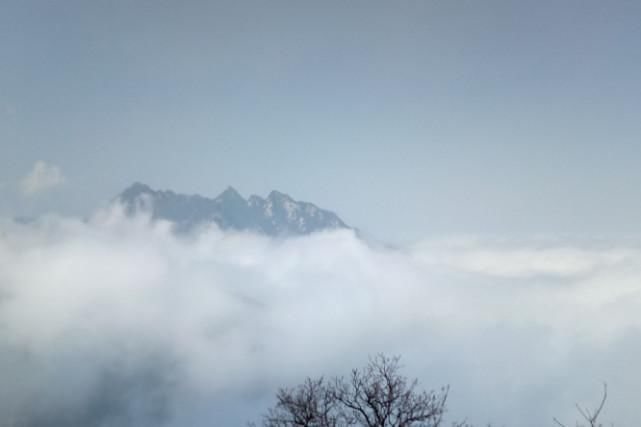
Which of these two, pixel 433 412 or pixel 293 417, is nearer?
pixel 433 412

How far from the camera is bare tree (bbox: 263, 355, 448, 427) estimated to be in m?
28.5

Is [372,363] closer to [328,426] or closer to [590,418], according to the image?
[328,426]

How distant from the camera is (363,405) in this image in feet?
96.7

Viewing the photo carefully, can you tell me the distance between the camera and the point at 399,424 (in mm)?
28359

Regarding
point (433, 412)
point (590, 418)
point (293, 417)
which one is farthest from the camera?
point (293, 417)

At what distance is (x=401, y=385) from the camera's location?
2998 cm

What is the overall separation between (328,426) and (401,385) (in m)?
6.01

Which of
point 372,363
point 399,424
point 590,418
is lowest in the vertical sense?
point 590,418

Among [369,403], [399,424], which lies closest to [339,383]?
[369,403]

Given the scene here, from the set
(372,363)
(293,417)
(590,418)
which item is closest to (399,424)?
(372,363)

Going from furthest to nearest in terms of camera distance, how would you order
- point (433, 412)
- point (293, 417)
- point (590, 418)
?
point (293, 417) → point (433, 412) → point (590, 418)

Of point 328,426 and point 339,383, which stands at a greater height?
point 339,383

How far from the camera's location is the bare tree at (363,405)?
2847 centimetres

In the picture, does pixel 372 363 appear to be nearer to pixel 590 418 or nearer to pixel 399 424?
pixel 399 424
